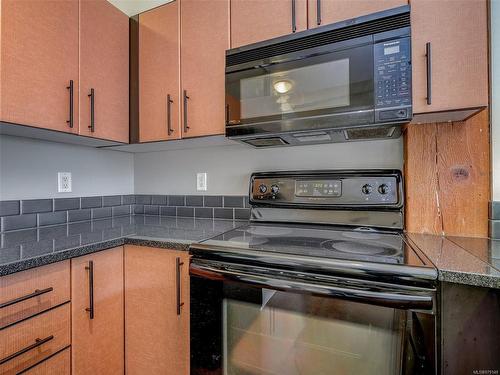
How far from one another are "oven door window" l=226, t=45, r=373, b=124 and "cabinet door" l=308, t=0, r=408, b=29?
0.17 metres

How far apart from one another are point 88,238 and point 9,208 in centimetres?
52

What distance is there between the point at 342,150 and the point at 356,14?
0.61m

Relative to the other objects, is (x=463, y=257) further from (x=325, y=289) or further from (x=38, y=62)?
(x=38, y=62)

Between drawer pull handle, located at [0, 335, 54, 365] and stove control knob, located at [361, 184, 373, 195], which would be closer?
drawer pull handle, located at [0, 335, 54, 365]

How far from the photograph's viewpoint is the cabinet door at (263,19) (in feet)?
3.76

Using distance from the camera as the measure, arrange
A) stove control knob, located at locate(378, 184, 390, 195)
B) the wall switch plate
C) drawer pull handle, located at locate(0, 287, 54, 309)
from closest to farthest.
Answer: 1. drawer pull handle, located at locate(0, 287, 54, 309)
2. stove control knob, located at locate(378, 184, 390, 195)
3. the wall switch plate

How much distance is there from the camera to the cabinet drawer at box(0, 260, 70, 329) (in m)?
0.82

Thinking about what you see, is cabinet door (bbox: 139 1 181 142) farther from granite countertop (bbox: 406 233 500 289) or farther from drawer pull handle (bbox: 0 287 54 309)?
granite countertop (bbox: 406 233 500 289)

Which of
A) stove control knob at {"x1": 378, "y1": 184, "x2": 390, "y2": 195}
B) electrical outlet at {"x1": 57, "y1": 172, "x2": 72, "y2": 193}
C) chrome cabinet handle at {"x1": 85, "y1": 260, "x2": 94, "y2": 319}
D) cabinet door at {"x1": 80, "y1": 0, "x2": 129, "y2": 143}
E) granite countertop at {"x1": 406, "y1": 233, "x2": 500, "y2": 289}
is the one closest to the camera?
granite countertop at {"x1": 406, "y1": 233, "x2": 500, "y2": 289}

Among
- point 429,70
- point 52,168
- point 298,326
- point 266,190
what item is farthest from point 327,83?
point 52,168

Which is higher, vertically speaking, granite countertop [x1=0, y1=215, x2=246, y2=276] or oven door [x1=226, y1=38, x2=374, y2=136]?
oven door [x1=226, y1=38, x2=374, y2=136]

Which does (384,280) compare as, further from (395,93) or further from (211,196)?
(211,196)

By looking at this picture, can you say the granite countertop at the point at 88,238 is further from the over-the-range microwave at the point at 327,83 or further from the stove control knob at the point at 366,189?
the stove control knob at the point at 366,189

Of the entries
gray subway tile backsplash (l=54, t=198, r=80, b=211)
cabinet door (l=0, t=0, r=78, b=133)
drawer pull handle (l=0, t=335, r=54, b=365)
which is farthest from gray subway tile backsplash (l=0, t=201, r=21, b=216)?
drawer pull handle (l=0, t=335, r=54, b=365)
